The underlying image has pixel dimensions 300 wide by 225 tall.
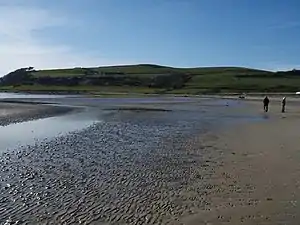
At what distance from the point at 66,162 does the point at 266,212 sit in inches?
352

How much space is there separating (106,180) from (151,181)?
1384 mm

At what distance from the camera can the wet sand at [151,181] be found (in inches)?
399

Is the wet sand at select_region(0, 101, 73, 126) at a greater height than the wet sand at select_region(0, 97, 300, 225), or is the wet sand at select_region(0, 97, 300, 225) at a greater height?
the wet sand at select_region(0, 97, 300, 225)

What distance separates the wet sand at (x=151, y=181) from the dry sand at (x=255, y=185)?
0.07 feet

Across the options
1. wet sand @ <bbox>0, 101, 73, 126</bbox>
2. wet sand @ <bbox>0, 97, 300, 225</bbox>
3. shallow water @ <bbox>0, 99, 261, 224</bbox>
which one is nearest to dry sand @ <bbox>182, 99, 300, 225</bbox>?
wet sand @ <bbox>0, 97, 300, 225</bbox>

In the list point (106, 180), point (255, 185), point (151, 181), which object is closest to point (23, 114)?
point (106, 180)

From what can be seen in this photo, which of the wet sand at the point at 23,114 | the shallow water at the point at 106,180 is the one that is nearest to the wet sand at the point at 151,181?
the shallow water at the point at 106,180

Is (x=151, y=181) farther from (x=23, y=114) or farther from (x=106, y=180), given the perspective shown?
(x=23, y=114)

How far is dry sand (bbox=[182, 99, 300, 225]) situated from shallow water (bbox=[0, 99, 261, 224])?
0.42 m

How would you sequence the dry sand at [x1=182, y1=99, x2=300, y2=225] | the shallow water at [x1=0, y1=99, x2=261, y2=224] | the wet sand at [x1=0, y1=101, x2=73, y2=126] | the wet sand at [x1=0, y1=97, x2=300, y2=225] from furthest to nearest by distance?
the wet sand at [x1=0, y1=101, x2=73, y2=126], the shallow water at [x1=0, y1=99, x2=261, y2=224], the wet sand at [x1=0, y1=97, x2=300, y2=225], the dry sand at [x1=182, y1=99, x2=300, y2=225]

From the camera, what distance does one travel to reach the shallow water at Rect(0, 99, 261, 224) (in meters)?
10.3

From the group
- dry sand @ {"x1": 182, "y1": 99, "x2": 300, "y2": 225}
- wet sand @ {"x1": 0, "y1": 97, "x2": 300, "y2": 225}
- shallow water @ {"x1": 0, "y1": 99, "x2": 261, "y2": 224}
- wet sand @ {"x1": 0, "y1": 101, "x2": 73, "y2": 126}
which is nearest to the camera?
dry sand @ {"x1": 182, "y1": 99, "x2": 300, "y2": 225}

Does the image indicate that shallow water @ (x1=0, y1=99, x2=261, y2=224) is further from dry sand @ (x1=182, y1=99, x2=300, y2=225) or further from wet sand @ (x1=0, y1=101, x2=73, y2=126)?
wet sand @ (x1=0, y1=101, x2=73, y2=126)

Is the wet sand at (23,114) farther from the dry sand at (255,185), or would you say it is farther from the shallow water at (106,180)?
the dry sand at (255,185)
